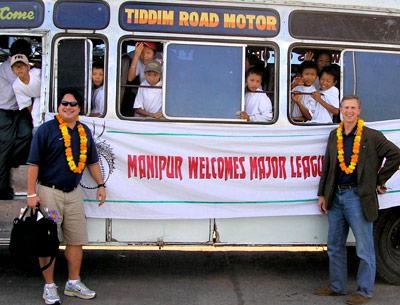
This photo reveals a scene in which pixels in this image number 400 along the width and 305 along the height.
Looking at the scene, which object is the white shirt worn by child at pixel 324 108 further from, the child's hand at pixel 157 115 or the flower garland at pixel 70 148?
the flower garland at pixel 70 148

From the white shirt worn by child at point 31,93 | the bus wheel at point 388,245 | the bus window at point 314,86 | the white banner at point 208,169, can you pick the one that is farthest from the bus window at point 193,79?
the bus wheel at point 388,245

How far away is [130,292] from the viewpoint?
549cm

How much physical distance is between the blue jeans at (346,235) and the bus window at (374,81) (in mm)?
1011

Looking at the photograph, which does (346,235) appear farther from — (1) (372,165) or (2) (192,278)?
(2) (192,278)

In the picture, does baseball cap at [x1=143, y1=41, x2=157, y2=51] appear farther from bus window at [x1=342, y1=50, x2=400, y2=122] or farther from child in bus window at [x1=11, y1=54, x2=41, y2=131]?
bus window at [x1=342, y1=50, x2=400, y2=122]

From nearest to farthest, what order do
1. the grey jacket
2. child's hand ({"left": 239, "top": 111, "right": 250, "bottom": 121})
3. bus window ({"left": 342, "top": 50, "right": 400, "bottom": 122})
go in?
the grey jacket
child's hand ({"left": 239, "top": 111, "right": 250, "bottom": 121})
bus window ({"left": 342, "top": 50, "right": 400, "bottom": 122})

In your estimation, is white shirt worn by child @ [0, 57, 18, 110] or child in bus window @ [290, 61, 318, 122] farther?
child in bus window @ [290, 61, 318, 122]

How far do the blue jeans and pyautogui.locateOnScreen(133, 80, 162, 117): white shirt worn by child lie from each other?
6.28 feet

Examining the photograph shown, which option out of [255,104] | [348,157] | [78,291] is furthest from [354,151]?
[78,291]

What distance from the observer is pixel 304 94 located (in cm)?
568

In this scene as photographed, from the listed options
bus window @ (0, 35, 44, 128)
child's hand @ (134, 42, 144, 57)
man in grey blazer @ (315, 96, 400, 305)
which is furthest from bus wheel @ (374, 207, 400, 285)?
bus window @ (0, 35, 44, 128)

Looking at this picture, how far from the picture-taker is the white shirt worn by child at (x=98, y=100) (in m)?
5.42

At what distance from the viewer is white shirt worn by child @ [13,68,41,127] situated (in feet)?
17.8

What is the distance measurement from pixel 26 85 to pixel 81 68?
1.86ft
